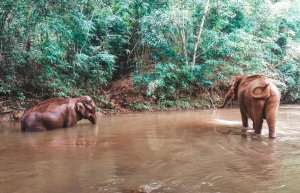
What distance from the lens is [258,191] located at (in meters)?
3.84

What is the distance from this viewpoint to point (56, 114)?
31.9 ft

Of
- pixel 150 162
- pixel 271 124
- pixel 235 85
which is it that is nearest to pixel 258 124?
pixel 271 124

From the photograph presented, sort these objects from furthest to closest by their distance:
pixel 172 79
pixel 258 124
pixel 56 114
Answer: pixel 172 79 < pixel 56 114 < pixel 258 124

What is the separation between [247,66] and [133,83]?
630cm

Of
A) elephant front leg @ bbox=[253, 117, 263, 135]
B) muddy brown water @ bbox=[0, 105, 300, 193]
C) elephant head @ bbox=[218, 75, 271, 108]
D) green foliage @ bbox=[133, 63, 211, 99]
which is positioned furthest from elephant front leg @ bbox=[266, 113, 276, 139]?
green foliage @ bbox=[133, 63, 211, 99]

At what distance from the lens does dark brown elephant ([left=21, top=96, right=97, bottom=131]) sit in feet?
30.5

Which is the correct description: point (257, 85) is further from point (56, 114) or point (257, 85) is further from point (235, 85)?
point (56, 114)

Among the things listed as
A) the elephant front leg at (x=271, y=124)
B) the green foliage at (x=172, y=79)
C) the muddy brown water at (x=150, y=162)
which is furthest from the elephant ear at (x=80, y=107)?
the green foliage at (x=172, y=79)

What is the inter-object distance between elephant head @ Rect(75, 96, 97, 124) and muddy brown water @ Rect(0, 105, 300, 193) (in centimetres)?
150

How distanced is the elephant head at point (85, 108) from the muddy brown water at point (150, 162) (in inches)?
59.0

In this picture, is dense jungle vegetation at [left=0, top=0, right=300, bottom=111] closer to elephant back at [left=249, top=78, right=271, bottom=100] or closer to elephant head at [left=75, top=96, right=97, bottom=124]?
elephant head at [left=75, top=96, right=97, bottom=124]

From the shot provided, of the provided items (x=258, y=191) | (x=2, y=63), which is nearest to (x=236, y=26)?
(x=2, y=63)

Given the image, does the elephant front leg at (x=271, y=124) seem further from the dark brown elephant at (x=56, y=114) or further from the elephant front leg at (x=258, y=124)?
the dark brown elephant at (x=56, y=114)

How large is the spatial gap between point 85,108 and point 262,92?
506cm
